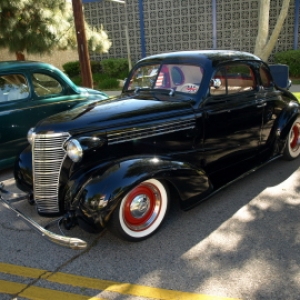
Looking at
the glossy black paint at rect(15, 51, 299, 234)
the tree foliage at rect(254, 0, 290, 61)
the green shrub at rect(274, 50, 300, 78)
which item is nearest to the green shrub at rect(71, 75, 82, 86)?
the tree foliage at rect(254, 0, 290, 61)

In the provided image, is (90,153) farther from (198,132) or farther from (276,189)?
(276,189)

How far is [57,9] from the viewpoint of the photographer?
972 cm

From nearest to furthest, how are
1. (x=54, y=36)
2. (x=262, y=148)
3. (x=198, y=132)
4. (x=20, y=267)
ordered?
(x=20, y=267) → (x=198, y=132) → (x=262, y=148) → (x=54, y=36)

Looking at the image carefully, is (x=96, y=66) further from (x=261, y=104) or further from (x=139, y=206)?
(x=139, y=206)

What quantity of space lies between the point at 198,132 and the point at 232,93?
0.78m

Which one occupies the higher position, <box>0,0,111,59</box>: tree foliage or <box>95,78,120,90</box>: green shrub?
<box>0,0,111,59</box>: tree foliage

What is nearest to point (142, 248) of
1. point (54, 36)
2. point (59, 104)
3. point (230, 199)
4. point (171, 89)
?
point (230, 199)

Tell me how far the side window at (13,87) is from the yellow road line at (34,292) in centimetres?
332

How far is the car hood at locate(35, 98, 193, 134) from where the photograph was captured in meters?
3.34

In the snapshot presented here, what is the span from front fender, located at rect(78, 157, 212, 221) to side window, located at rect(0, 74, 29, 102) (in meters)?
2.98

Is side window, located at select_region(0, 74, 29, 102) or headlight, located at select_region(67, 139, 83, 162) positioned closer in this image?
headlight, located at select_region(67, 139, 83, 162)

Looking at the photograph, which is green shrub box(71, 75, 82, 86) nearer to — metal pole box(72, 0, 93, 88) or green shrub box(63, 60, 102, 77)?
green shrub box(63, 60, 102, 77)

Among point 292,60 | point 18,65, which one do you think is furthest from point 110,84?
point 18,65

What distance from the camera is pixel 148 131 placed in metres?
3.58
